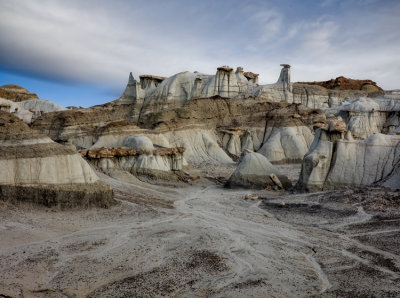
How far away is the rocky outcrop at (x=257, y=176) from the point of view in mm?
22422

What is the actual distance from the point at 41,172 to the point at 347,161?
49.4ft

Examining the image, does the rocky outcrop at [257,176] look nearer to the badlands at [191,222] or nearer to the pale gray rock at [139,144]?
the badlands at [191,222]

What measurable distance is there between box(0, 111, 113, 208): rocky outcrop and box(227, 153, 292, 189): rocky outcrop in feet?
35.7

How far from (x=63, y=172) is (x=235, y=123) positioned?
3335 centimetres

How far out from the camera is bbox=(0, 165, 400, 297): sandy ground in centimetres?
702

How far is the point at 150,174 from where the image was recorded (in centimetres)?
2430

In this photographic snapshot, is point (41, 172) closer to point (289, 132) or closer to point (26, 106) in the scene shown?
point (289, 132)

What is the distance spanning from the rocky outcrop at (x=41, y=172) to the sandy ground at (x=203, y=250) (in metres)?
0.50

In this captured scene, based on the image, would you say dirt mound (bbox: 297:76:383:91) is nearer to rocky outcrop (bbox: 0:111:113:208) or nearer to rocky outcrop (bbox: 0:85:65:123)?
rocky outcrop (bbox: 0:85:65:123)

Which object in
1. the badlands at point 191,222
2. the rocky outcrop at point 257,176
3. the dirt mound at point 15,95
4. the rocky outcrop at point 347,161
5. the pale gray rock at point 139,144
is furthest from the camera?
the dirt mound at point 15,95

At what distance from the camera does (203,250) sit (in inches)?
365

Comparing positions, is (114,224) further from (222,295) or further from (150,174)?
(150,174)

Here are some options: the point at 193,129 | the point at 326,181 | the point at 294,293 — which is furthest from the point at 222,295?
the point at 193,129

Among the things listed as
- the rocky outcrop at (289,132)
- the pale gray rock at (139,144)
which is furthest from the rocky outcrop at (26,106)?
the rocky outcrop at (289,132)
